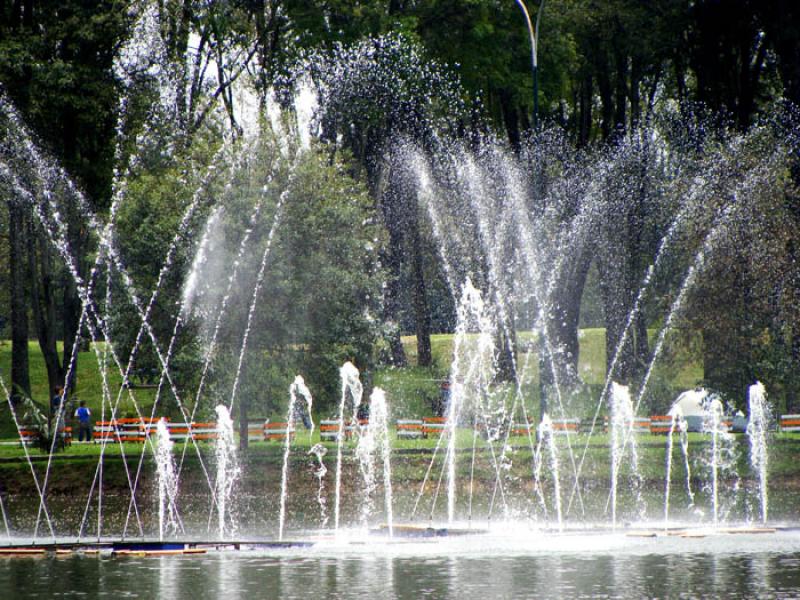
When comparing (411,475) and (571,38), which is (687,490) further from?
(571,38)

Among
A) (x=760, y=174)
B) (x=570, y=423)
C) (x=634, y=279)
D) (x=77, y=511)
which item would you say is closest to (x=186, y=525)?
(x=77, y=511)

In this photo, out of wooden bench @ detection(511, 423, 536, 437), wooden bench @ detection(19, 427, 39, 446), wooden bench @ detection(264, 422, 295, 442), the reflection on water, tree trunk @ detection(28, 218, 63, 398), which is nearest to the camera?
the reflection on water

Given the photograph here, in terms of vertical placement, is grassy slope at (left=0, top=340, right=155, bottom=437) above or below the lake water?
above

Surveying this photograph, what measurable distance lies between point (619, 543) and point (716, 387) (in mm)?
15426

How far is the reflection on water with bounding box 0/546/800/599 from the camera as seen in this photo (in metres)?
16.4

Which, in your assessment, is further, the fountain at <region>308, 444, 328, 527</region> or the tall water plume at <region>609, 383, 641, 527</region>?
the tall water plume at <region>609, 383, 641, 527</region>

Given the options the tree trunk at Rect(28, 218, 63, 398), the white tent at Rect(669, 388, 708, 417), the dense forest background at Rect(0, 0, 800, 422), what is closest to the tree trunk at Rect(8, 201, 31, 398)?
the dense forest background at Rect(0, 0, 800, 422)

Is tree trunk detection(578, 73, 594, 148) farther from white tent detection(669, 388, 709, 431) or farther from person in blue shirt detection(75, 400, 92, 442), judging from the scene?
person in blue shirt detection(75, 400, 92, 442)

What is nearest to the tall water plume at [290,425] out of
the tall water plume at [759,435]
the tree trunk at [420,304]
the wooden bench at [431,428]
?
the wooden bench at [431,428]

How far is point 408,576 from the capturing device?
59.1 feet

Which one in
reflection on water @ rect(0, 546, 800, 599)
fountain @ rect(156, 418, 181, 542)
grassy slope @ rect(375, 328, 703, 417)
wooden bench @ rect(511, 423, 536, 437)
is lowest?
reflection on water @ rect(0, 546, 800, 599)

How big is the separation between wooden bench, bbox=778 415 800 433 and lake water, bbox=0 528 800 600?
17650 millimetres

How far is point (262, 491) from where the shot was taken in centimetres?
3216

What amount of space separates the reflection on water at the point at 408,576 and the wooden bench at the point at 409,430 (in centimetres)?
1818
